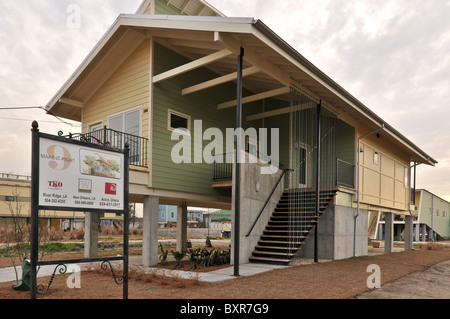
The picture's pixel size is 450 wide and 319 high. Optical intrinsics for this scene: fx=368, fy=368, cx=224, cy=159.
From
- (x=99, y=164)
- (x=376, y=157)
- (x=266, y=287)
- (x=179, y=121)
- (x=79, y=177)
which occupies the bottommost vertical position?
(x=266, y=287)

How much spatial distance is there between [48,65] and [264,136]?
8.78 metres

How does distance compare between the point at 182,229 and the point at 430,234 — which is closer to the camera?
the point at 182,229

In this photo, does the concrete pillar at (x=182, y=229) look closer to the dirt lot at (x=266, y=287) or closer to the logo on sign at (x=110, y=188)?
the dirt lot at (x=266, y=287)

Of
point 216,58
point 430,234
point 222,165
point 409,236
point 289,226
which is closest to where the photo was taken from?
point 216,58

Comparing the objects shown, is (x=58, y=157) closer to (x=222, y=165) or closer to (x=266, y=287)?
(x=266, y=287)

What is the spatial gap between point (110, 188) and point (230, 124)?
896 centimetres

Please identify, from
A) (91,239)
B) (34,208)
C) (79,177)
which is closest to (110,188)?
(79,177)

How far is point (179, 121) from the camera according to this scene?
478 inches

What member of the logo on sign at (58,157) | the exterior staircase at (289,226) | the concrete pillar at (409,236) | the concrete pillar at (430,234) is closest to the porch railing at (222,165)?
the exterior staircase at (289,226)

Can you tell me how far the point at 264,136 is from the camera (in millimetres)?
15477

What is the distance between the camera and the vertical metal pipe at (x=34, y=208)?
A: 177 inches

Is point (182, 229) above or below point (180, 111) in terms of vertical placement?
below
